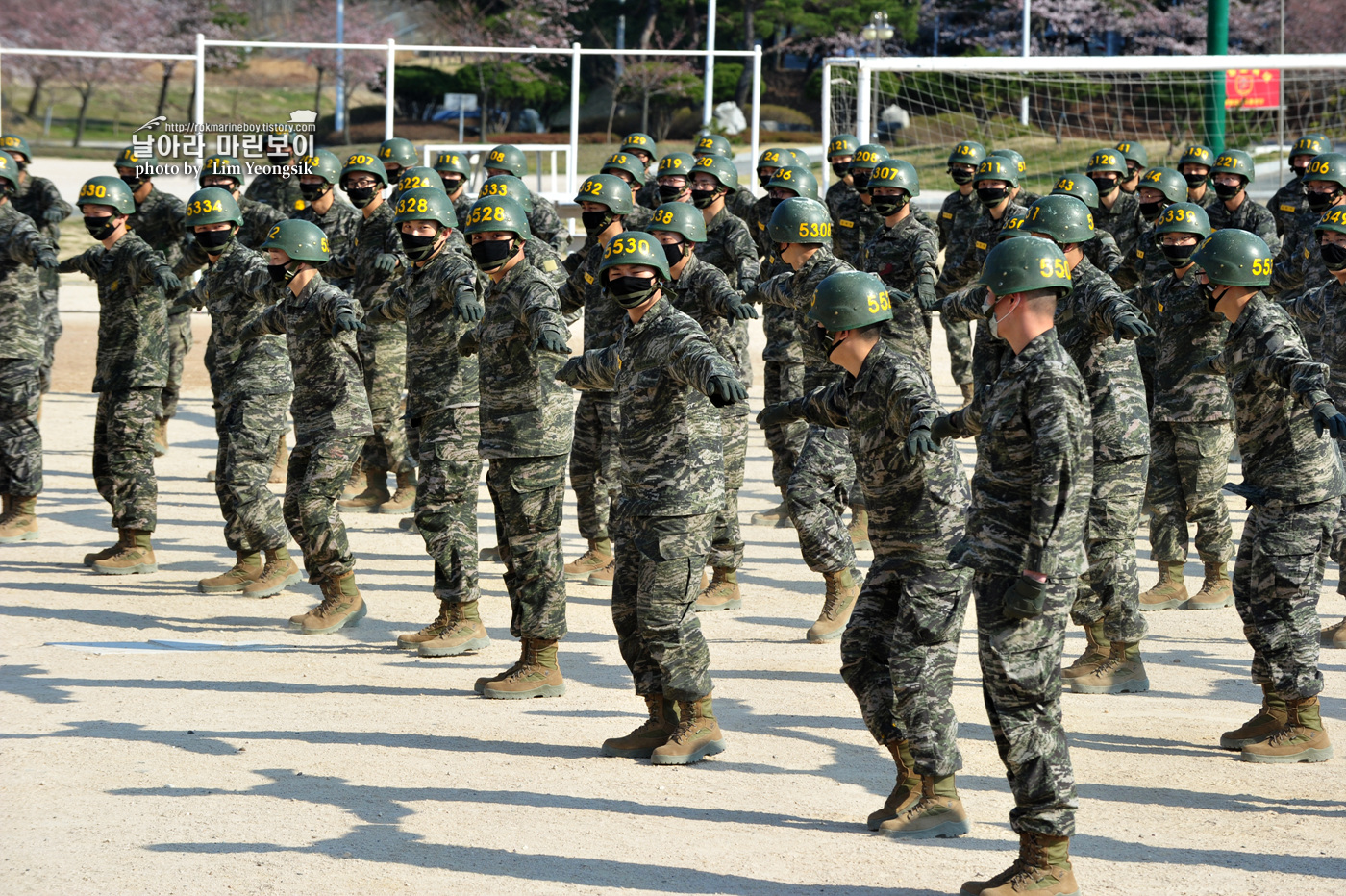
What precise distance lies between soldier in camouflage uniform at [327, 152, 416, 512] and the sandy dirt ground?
2267 millimetres

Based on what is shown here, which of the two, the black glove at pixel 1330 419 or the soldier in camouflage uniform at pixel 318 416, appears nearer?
the black glove at pixel 1330 419

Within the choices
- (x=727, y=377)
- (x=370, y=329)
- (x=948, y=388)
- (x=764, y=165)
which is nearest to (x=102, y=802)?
(x=727, y=377)

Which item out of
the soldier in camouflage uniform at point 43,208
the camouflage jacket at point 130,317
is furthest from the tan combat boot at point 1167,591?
the soldier in camouflage uniform at point 43,208

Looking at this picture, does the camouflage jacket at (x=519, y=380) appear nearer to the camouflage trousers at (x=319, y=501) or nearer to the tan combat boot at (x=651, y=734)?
the camouflage trousers at (x=319, y=501)

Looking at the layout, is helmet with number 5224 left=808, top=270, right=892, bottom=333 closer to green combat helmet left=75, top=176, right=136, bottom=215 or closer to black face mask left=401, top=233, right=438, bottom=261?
black face mask left=401, top=233, right=438, bottom=261

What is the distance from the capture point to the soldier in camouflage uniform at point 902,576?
5832 mm

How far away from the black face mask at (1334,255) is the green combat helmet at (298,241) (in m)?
5.47

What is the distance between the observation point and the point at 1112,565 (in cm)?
784

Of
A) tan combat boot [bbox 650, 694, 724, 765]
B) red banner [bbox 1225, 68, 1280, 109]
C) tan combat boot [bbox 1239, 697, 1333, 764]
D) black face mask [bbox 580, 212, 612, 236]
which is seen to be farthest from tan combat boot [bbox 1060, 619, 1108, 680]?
red banner [bbox 1225, 68, 1280, 109]

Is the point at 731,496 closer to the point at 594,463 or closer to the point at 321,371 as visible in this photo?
the point at 594,463

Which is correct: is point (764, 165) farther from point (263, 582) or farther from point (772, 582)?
→ point (263, 582)

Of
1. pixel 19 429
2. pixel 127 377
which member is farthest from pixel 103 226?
pixel 19 429

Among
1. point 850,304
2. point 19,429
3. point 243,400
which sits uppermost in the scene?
point 850,304

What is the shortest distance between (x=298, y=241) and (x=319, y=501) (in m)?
1.48
